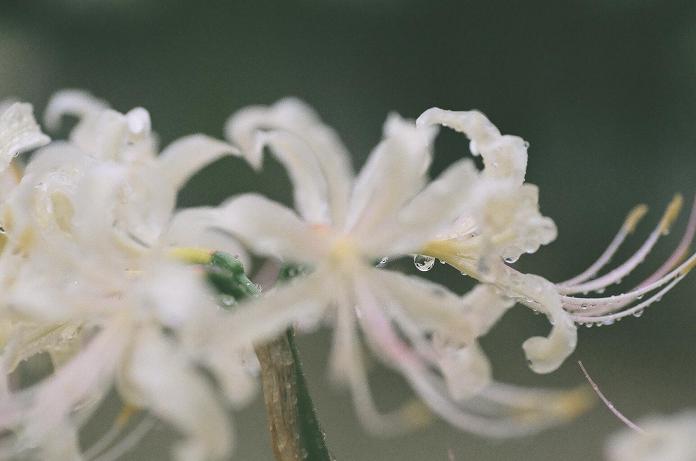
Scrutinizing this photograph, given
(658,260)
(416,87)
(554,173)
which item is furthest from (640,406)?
(416,87)

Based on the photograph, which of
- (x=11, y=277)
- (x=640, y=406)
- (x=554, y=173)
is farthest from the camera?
(x=554, y=173)

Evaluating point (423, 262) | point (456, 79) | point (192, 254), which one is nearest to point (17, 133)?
point (192, 254)

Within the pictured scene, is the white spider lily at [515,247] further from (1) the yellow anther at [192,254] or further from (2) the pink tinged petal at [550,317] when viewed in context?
(1) the yellow anther at [192,254]

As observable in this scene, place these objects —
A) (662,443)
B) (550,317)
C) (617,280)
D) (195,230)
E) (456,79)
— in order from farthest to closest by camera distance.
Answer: (456,79)
(617,280)
(550,317)
(195,230)
(662,443)

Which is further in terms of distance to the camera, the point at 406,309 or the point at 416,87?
the point at 416,87

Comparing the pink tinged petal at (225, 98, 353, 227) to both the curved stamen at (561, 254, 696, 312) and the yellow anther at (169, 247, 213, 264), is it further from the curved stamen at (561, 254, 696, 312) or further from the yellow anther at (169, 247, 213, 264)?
the curved stamen at (561, 254, 696, 312)

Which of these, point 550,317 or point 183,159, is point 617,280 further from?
point 183,159

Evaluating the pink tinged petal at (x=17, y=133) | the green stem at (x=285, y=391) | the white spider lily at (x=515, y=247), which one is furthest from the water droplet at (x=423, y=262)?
the pink tinged petal at (x=17, y=133)

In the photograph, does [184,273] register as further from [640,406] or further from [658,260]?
[658,260]
